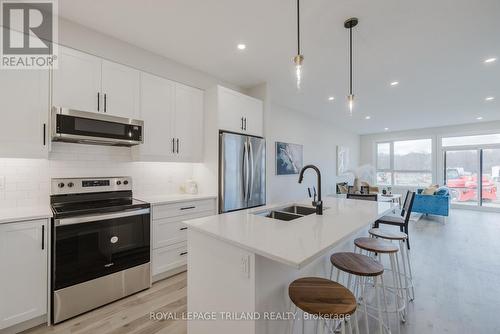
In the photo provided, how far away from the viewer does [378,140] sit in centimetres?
877

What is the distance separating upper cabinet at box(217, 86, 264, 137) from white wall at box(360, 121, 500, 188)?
7080mm

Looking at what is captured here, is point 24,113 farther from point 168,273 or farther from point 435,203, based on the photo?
point 435,203

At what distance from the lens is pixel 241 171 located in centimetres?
322

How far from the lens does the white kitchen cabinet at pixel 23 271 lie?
1.67 metres

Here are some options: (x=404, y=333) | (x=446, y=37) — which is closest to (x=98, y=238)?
(x=404, y=333)

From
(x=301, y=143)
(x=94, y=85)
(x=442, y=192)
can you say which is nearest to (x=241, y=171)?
(x=94, y=85)

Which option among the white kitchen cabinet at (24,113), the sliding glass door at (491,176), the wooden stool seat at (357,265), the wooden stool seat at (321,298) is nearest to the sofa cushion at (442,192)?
the sliding glass door at (491,176)

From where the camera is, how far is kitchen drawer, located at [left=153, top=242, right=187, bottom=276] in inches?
98.2

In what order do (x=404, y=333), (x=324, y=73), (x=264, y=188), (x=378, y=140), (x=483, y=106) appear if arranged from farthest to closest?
1. (x=378, y=140)
2. (x=483, y=106)
3. (x=264, y=188)
4. (x=324, y=73)
5. (x=404, y=333)

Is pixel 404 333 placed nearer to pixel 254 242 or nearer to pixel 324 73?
pixel 254 242

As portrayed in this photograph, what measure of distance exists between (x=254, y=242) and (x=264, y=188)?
2434 millimetres

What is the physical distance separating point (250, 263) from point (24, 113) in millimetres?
2325

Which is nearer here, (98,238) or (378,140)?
(98,238)

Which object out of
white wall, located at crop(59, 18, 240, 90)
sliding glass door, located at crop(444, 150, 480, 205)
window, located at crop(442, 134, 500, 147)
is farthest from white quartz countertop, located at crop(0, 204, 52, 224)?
window, located at crop(442, 134, 500, 147)
